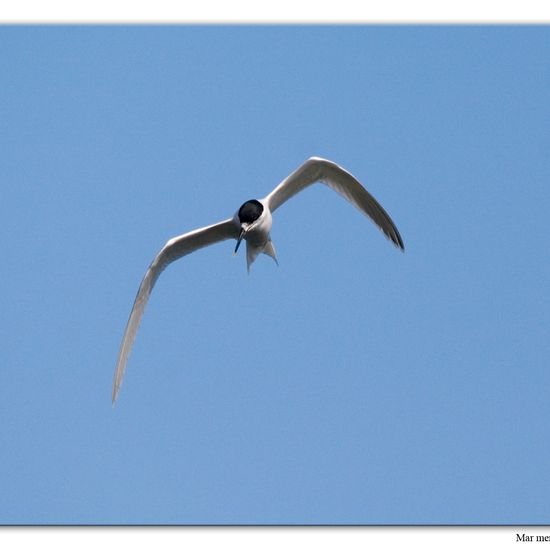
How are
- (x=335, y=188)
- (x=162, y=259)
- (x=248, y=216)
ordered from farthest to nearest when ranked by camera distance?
(x=162, y=259), (x=335, y=188), (x=248, y=216)

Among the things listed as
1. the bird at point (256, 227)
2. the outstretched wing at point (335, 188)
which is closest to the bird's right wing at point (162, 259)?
the bird at point (256, 227)

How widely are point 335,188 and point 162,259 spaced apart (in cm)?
264

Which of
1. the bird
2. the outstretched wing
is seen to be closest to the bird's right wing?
the bird

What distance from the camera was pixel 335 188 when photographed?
54.4ft

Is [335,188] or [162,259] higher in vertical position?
[335,188]

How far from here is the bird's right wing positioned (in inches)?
659

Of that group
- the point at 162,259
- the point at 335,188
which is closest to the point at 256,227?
the point at 335,188

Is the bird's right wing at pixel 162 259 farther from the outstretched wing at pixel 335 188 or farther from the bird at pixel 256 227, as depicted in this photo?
the outstretched wing at pixel 335 188

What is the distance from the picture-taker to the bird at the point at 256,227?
15.8m

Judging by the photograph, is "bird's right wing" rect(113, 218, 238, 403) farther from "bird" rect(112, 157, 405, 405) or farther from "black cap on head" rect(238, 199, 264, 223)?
"black cap on head" rect(238, 199, 264, 223)

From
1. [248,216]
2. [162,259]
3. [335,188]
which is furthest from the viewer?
[162,259]

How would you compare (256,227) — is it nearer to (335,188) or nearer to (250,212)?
(250,212)
